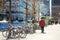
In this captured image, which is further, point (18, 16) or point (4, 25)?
point (18, 16)

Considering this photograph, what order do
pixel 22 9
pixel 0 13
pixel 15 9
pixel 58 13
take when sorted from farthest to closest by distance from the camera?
pixel 58 13 → pixel 22 9 → pixel 15 9 → pixel 0 13

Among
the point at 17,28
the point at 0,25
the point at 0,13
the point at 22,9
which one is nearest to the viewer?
the point at 17,28

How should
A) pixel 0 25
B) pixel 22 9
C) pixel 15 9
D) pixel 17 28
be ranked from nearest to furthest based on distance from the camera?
pixel 17 28 → pixel 0 25 → pixel 15 9 → pixel 22 9

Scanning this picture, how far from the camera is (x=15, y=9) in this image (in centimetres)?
4097

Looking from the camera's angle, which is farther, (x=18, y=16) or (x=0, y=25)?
(x=18, y=16)

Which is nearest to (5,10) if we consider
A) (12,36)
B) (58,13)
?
(12,36)

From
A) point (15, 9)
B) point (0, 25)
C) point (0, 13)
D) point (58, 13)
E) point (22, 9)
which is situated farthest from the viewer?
point (58, 13)

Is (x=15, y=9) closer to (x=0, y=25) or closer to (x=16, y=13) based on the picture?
(x=16, y=13)

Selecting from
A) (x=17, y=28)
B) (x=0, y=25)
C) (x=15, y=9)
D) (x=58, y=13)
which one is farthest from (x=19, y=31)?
(x=58, y=13)

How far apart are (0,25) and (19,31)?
14.5 metres

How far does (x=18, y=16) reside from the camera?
41.4 meters

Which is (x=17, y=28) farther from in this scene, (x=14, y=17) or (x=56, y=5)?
(x=56, y=5)

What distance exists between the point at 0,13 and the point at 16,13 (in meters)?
6.36

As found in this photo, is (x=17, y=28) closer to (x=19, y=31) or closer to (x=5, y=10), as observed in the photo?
(x=19, y=31)
